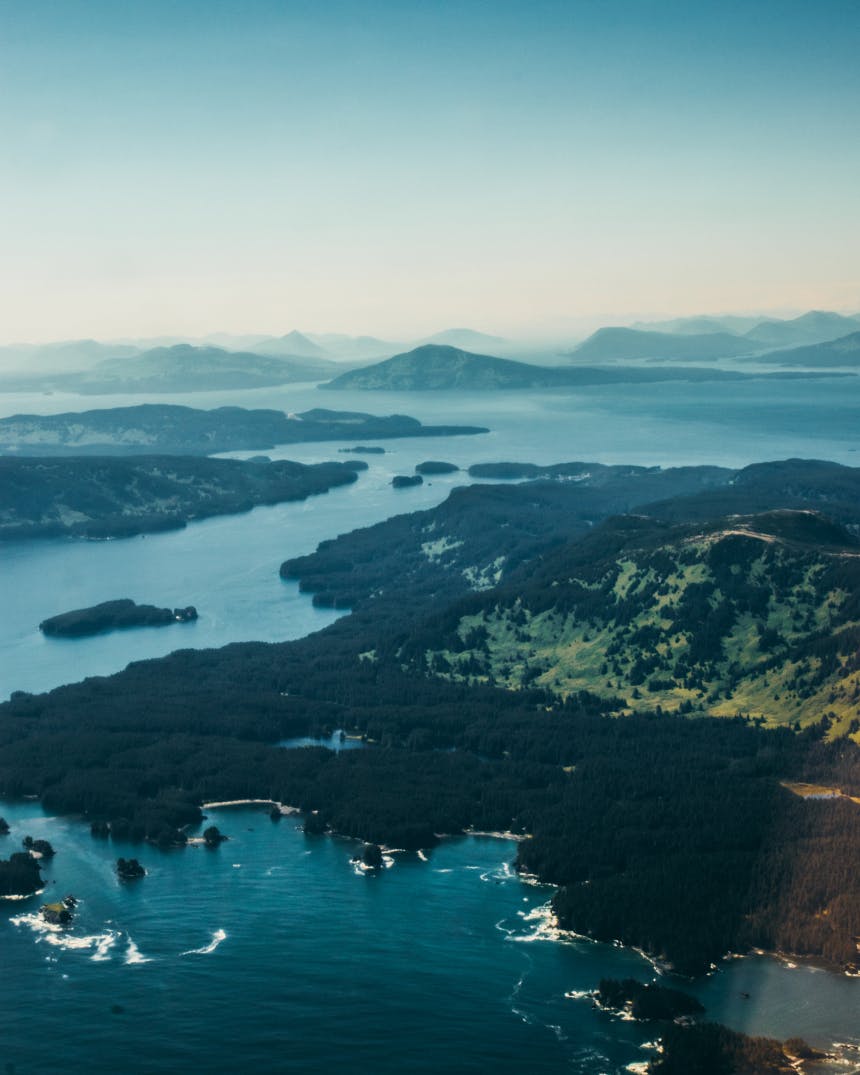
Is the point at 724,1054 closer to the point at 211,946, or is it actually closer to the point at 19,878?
the point at 211,946

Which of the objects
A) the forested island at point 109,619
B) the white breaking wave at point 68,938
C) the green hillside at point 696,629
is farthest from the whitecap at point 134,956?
the forested island at point 109,619

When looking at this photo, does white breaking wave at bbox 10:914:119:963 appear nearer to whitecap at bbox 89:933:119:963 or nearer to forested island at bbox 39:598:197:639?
whitecap at bbox 89:933:119:963

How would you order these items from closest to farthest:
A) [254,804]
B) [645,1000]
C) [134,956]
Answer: [645,1000] → [134,956] → [254,804]

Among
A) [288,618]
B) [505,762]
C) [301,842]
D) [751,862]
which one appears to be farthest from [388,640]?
[751,862]

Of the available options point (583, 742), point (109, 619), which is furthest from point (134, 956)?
point (109, 619)

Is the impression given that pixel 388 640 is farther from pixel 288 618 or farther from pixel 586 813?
pixel 586 813

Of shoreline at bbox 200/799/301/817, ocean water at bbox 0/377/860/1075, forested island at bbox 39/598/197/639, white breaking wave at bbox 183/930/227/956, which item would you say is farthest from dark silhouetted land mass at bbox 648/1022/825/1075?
forested island at bbox 39/598/197/639

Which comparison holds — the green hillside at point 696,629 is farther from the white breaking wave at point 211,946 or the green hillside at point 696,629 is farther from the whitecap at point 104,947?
the whitecap at point 104,947
